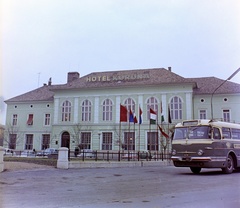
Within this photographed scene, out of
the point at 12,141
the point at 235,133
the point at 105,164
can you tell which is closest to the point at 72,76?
the point at 12,141

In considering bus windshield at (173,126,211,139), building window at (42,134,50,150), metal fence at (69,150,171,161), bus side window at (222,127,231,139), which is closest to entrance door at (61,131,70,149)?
building window at (42,134,50,150)

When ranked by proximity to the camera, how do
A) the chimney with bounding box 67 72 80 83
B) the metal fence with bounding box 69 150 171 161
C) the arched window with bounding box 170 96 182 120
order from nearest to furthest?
the metal fence with bounding box 69 150 171 161, the arched window with bounding box 170 96 182 120, the chimney with bounding box 67 72 80 83

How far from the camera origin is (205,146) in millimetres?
14602

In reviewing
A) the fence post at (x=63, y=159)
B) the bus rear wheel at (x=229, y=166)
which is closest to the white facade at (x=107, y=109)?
the fence post at (x=63, y=159)

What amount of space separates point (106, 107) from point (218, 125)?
32319 mm

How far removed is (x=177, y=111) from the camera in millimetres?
43938

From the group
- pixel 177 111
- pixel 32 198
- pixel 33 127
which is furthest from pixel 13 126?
pixel 32 198

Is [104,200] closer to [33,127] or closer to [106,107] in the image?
[106,107]

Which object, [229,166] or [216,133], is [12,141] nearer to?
[216,133]

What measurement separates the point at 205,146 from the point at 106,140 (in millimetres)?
32189

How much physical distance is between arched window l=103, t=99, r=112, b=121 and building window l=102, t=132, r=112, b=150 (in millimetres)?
2441

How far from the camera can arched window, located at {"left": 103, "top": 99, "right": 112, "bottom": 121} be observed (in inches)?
1837

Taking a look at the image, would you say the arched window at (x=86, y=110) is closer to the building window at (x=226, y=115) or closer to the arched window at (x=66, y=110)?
the arched window at (x=66, y=110)

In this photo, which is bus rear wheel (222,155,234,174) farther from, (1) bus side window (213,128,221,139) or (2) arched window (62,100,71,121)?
(2) arched window (62,100,71,121)
